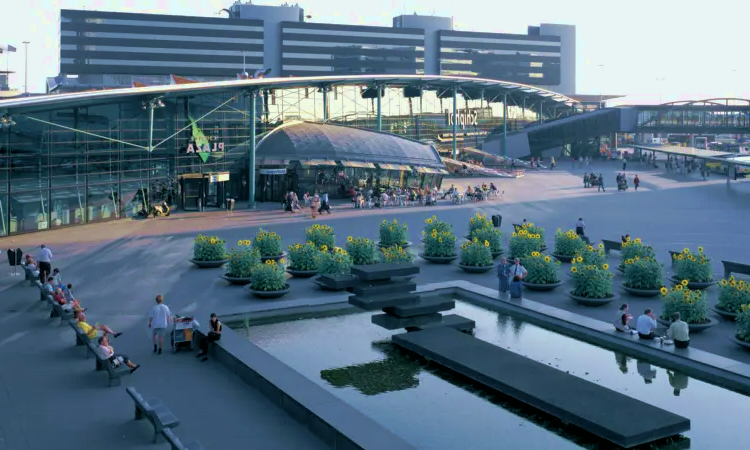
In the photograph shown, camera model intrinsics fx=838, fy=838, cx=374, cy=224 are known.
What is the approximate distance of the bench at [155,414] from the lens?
12.5m

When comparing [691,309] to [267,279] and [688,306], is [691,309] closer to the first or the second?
[688,306]

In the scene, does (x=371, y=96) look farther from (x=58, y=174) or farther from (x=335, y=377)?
(x=335, y=377)

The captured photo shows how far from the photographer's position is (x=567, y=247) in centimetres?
3016

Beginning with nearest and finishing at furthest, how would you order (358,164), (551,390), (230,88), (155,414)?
(155,414), (551,390), (230,88), (358,164)

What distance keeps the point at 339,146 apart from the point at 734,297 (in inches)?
1467

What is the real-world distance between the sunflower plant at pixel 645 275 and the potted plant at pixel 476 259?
5.28 metres

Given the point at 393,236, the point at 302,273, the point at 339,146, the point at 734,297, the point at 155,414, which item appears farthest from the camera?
the point at 339,146

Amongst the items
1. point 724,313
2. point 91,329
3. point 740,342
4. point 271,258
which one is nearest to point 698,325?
point 740,342

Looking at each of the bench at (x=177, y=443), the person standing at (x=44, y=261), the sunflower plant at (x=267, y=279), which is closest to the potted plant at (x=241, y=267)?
the sunflower plant at (x=267, y=279)

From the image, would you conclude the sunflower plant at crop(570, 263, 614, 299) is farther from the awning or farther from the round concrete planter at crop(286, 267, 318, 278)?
the awning

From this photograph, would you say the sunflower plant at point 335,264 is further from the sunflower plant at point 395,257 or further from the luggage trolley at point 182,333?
the luggage trolley at point 182,333

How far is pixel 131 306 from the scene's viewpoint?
22.9 metres

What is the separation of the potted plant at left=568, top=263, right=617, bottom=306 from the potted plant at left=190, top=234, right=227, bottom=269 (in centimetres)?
1232

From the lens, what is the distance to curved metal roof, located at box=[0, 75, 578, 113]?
34.7m
